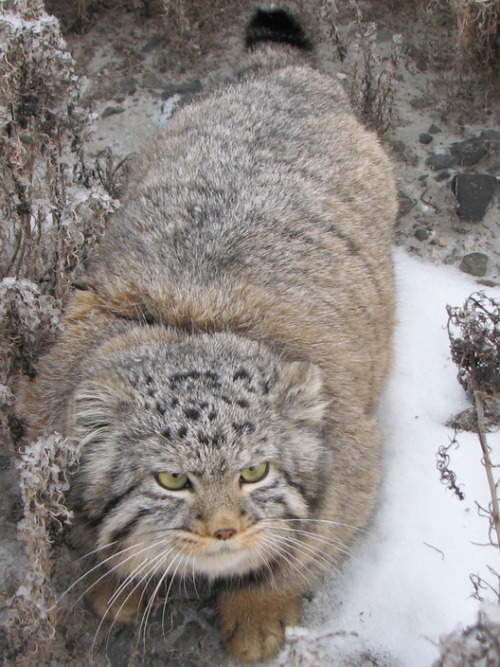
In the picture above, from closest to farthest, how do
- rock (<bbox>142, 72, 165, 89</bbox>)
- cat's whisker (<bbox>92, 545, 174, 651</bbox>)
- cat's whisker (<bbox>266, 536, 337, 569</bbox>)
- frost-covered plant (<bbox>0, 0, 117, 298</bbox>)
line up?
cat's whisker (<bbox>92, 545, 174, 651</bbox>)
cat's whisker (<bbox>266, 536, 337, 569</bbox>)
frost-covered plant (<bbox>0, 0, 117, 298</bbox>)
rock (<bbox>142, 72, 165, 89</bbox>)

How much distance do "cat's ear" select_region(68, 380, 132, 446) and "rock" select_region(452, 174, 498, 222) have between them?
3218 millimetres

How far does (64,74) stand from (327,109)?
1.78 m

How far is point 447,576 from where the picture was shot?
3.63 meters

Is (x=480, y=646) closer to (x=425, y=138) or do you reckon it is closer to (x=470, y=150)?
(x=470, y=150)

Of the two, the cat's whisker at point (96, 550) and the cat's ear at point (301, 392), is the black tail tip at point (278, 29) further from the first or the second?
the cat's whisker at point (96, 550)

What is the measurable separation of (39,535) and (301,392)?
44.3 inches

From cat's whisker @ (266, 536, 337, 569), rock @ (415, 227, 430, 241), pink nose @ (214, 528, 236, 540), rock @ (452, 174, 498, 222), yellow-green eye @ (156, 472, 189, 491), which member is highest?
rock @ (452, 174, 498, 222)

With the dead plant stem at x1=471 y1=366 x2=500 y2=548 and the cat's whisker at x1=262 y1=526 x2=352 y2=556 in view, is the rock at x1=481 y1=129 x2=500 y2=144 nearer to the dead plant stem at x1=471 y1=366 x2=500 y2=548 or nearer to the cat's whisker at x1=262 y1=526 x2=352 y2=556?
Answer: the dead plant stem at x1=471 y1=366 x2=500 y2=548

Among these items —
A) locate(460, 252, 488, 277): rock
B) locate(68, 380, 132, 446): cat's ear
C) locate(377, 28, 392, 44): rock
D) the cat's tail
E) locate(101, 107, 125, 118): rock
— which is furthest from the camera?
locate(377, 28, 392, 44): rock

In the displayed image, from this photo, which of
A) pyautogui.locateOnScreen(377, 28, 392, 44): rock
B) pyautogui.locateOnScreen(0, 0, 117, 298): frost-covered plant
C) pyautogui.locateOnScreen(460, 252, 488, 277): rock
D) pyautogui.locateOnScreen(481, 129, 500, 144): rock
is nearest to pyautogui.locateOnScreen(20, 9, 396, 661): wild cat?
pyautogui.locateOnScreen(0, 0, 117, 298): frost-covered plant

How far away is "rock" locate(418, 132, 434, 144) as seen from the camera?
5.77 meters

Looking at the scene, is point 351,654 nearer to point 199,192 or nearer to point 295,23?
point 199,192

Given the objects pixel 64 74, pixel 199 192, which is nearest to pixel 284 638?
pixel 199 192

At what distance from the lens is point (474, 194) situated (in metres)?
5.32
